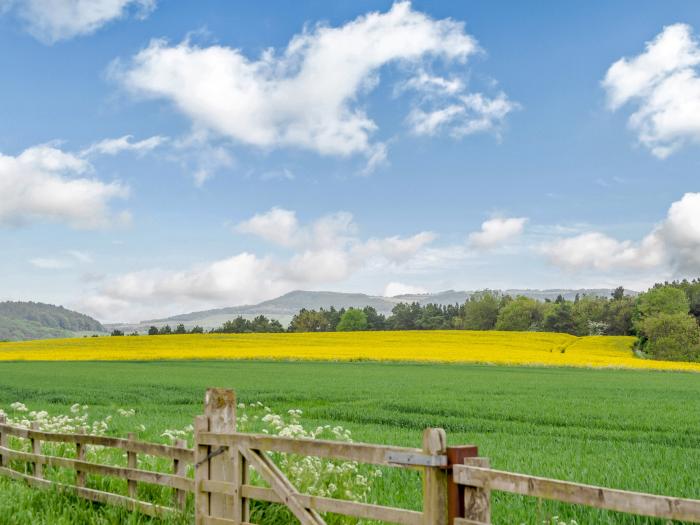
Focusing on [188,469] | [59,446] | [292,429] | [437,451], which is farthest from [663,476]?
[59,446]

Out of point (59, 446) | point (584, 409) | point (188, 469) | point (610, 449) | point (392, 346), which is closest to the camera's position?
point (188, 469)

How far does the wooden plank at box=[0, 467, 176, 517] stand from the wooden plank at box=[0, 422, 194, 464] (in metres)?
0.54

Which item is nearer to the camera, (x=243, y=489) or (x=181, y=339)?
(x=243, y=489)

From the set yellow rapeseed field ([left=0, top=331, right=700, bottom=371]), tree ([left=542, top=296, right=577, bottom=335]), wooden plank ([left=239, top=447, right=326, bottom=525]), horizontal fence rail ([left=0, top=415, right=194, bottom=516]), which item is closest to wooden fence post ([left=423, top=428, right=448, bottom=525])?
wooden plank ([left=239, top=447, right=326, bottom=525])

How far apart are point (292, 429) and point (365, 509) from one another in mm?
3002

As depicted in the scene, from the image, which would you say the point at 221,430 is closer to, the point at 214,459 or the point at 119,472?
the point at 214,459

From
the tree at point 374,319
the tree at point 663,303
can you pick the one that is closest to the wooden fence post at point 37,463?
the tree at point 663,303

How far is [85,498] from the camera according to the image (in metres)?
9.49

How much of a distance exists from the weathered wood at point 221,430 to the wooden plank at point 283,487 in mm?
361

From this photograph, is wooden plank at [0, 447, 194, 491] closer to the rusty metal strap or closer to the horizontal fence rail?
the horizontal fence rail

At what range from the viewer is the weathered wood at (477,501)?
534 cm

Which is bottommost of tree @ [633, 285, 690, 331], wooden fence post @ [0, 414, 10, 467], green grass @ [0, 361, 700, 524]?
green grass @ [0, 361, 700, 524]

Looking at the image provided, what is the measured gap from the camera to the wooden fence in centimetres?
491

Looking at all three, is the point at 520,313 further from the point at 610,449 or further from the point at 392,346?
the point at 610,449
